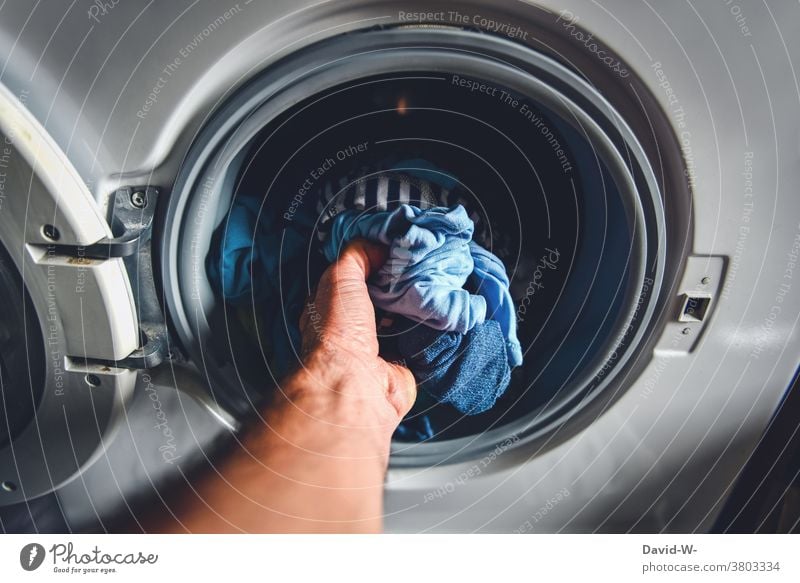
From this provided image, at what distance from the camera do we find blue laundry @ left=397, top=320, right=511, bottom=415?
0.51 metres

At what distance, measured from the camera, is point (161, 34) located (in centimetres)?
35

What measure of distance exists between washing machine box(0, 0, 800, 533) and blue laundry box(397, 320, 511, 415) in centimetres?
3

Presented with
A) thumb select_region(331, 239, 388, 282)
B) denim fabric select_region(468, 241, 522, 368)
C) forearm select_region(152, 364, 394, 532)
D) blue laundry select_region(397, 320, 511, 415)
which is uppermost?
thumb select_region(331, 239, 388, 282)

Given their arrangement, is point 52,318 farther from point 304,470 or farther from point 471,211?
point 471,211

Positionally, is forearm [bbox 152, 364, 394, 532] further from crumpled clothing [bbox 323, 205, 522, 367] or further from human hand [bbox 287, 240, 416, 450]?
crumpled clothing [bbox 323, 205, 522, 367]

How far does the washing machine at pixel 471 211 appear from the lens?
36 centimetres

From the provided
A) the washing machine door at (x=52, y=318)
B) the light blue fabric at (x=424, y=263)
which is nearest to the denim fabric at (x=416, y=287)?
the light blue fabric at (x=424, y=263)

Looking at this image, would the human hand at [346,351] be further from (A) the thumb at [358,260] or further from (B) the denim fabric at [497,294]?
(B) the denim fabric at [497,294]

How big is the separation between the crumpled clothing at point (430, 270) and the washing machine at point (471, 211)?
0.07 m

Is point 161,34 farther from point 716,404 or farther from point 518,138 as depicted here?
point 716,404

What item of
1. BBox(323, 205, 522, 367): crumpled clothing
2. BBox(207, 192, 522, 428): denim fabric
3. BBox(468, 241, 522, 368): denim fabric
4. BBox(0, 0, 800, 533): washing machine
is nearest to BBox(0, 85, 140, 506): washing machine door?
BBox(0, 0, 800, 533): washing machine

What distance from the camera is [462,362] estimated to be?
51 cm

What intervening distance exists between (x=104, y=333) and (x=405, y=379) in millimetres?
280

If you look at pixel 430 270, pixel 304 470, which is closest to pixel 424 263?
pixel 430 270
